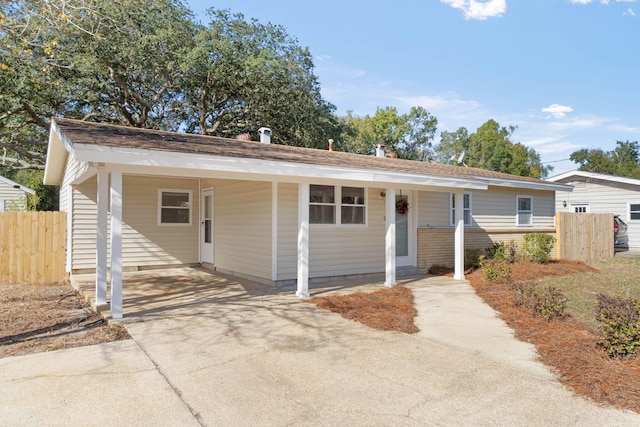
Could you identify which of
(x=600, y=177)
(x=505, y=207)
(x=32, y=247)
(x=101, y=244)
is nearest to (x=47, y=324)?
(x=101, y=244)

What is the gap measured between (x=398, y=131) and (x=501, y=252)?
99.6ft

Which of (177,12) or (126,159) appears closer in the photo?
(126,159)

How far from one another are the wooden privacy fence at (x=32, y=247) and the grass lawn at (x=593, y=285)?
10.2 m

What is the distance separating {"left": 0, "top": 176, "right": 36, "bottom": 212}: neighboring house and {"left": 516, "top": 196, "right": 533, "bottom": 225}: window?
892 inches

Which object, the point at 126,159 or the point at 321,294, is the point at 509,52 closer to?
the point at 321,294

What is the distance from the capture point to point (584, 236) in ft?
44.9

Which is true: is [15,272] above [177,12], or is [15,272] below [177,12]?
below

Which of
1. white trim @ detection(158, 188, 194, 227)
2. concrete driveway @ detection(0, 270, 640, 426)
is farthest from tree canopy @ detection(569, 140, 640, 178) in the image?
concrete driveway @ detection(0, 270, 640, 426)

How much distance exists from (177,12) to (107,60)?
383 cm

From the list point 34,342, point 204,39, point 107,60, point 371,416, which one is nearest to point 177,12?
point 204,39

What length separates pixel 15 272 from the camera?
897 centimetres

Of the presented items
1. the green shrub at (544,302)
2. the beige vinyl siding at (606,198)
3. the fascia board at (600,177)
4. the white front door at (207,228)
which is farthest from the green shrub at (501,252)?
the fascia board at (600,177)

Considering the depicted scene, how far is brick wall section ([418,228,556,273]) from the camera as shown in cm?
1103

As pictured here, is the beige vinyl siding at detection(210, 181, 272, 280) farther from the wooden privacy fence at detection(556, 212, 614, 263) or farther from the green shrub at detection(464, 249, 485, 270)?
the wooden privacy fence at detection(556, 212, 614, 263)
